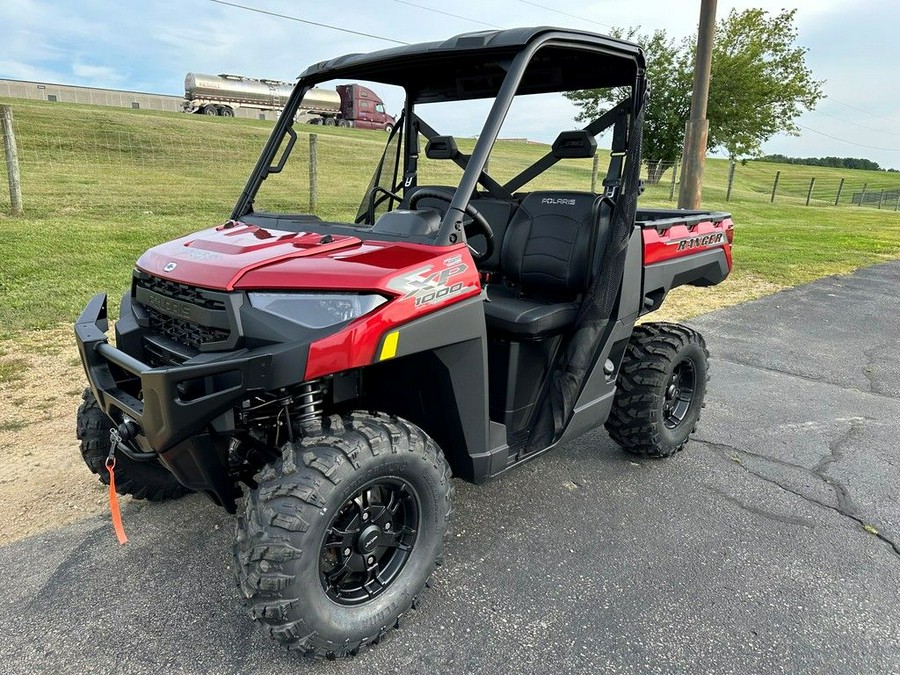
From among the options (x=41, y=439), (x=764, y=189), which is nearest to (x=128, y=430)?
(x=41, y=439)

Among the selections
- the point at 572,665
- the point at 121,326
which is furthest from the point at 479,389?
the point at 121,326

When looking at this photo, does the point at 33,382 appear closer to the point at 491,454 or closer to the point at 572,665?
the point at 491,454

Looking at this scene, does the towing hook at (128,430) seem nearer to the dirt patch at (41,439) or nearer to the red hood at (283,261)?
the red hood at (283,261)

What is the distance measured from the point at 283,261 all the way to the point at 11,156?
26.9 ft

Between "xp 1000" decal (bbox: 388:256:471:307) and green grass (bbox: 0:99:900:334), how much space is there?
75 cm

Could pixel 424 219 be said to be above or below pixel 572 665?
above

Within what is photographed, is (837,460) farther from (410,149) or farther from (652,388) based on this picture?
(410,149)

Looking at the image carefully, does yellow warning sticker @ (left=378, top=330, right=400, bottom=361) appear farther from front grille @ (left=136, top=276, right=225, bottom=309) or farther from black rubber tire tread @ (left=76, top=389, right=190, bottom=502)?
black rubber tire tread @ (left=76, top=389, right=190, bottom=502)

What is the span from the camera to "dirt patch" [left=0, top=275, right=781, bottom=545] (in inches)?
112

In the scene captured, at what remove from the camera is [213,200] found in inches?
436

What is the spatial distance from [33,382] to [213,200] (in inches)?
297

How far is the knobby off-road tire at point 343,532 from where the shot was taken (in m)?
1.90

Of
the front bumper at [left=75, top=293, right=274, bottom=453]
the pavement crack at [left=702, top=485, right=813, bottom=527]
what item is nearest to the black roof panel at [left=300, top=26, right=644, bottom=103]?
the front bumper at [left=75, top=293, right=274, bottom=453]

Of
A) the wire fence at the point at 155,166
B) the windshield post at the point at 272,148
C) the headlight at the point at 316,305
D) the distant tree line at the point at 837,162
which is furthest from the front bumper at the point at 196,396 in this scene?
the distant tree line at the point at 837,162
